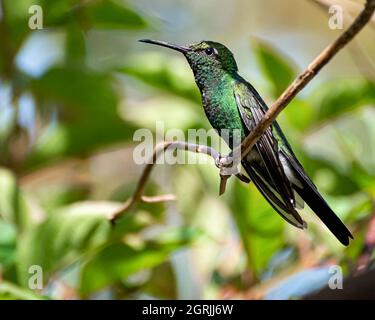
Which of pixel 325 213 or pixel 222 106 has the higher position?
pixel 222 106

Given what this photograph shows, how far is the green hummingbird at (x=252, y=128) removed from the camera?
1.67 m

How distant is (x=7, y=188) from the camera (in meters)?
2.54

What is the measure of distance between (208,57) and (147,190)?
109 centimetres

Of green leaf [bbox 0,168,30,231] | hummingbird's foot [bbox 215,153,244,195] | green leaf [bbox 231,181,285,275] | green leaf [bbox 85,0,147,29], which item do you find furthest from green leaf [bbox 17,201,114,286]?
hummingbird's foot [bbox 215,153,244,195]

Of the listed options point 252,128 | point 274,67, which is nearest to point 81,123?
point 274,67

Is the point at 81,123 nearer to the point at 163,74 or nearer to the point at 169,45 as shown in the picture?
the point at 163,74

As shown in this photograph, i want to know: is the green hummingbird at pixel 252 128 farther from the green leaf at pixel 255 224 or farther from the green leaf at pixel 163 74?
the green leaf at pixel 163 74

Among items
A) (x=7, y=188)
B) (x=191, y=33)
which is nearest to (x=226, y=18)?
(x=191, y=33)

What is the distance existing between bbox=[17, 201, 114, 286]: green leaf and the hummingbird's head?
0.63 m

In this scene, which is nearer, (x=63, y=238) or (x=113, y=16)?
(x=63, y=238)

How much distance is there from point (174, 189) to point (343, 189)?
75 cm

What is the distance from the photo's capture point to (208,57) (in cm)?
202

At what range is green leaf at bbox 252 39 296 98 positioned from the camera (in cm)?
284

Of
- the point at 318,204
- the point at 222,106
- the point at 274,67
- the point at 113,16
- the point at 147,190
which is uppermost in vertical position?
the point at 113,16
